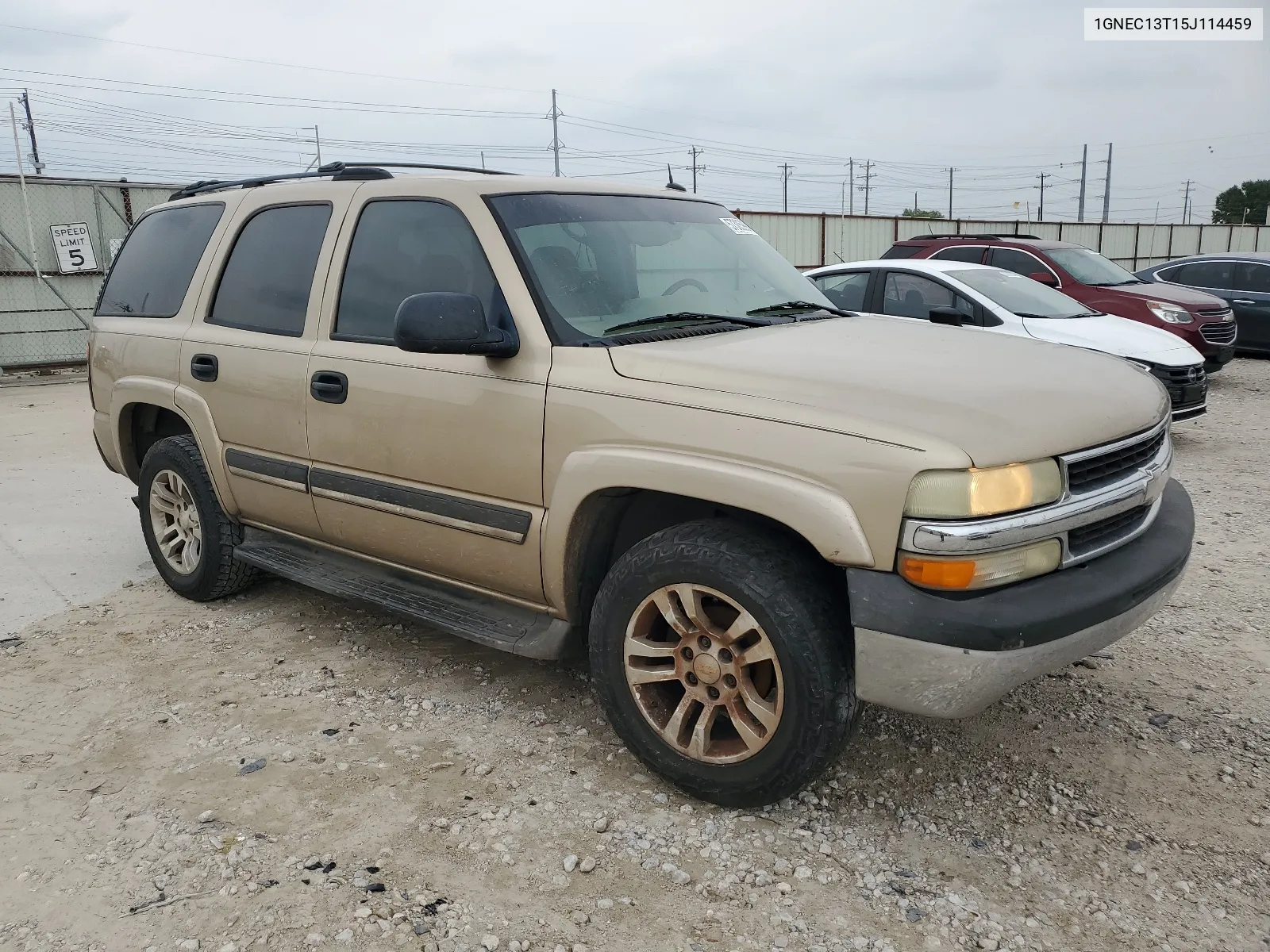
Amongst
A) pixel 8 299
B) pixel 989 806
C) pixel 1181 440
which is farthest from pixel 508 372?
pixel 8 299

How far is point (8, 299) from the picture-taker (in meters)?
13.2

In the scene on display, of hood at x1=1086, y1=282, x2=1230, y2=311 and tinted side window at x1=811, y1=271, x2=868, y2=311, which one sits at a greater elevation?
tinted side window at x1=811, y1=271, x2=868, y2=311

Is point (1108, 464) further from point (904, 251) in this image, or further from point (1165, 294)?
point (904, 251)

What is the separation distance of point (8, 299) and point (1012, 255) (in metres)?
12.9

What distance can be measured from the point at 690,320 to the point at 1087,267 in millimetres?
9293

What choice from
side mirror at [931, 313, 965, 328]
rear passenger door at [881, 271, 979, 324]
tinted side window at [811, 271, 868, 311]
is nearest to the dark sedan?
rear passenger door at [881, 271, 979, 324]

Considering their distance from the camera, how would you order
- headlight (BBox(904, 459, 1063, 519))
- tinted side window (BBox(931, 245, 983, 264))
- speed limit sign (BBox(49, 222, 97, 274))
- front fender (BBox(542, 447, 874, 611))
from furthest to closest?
speed limit sign (BBox(49, 222, 97, 274)) < tinted side window (BBox(931, 245, 983, 264)) < front fender (BBox(542, 447, 874, 611)) < headlight (BBox(904, 459, 1063, 519))

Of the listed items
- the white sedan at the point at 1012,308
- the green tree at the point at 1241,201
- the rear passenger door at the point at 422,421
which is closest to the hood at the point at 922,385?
the rear passenger door at the point at 422,421

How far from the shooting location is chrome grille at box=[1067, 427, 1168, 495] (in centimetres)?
261

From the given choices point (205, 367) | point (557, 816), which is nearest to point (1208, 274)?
point (205, 367)

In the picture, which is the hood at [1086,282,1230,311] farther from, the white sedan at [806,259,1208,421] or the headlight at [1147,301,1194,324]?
the white sedan at [806,259,1208,421]

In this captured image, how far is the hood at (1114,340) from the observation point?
7.73 m

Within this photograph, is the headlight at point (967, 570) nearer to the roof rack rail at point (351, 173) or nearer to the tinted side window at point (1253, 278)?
the roof rack rail at point (351, 173)

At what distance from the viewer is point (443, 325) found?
2957mm
